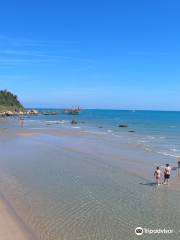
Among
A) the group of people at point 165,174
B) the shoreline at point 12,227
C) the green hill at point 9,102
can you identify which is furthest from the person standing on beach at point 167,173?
the green hill at point 9,102

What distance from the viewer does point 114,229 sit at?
52.0 ft

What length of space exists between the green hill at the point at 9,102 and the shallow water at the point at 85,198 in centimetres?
12880

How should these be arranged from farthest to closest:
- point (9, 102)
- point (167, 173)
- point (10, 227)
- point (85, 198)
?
1. point (9, 102)
2. point (167, 173)
3. point (85, 198)
4. point (10, 227)

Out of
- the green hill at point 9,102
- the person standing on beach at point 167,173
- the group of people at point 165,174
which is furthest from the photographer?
the green hill at point 9,102

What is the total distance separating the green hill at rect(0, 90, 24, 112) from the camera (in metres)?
160

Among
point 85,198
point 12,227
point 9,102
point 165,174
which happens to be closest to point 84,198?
point 85,198

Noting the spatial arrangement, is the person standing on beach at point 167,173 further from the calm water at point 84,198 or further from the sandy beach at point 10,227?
the sandy beach at point 10,227

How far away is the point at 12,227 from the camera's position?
50.8 ft

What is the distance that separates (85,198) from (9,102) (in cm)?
15185

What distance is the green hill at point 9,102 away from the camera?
160 metres

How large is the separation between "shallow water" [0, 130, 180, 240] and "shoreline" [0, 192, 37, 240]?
1.19 ft

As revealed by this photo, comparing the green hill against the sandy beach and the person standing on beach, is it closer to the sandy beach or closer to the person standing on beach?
the person standing on beach

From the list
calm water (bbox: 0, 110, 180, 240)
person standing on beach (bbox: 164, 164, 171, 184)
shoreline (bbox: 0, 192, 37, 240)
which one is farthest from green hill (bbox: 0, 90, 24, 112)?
shoreline (bbox: 0, 192, 37, 240)

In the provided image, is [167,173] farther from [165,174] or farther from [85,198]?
[85,198]
